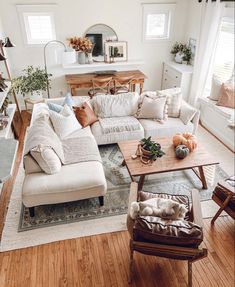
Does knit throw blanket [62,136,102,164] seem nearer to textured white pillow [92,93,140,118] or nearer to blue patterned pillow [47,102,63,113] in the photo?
blue patterned pillow [47,102,63,113]

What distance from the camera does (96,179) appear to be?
2.43 meters

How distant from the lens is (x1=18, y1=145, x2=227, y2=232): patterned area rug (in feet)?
8.13

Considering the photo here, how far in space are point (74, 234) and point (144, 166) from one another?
1025 millimetres

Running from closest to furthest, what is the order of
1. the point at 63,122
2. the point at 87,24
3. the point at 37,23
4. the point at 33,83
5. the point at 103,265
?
→ the point at 103,265 < the point at 63,122 < the point at 33,83 < the point at 37,23 < the point at 87,24

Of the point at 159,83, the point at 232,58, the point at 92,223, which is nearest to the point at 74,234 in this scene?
the point at 92,223

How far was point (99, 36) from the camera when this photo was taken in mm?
4727

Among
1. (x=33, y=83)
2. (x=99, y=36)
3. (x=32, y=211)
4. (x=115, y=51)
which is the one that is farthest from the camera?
(x=115, y=51)

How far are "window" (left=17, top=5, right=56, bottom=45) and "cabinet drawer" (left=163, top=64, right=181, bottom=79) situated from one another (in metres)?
2.40

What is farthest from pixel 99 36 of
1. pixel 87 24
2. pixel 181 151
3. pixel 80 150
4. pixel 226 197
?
pixel 226 197

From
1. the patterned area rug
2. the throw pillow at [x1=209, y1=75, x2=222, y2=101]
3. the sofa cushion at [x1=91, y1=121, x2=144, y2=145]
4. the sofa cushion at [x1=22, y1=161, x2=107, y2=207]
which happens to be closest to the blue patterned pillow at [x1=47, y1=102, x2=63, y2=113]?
the sofa cushion at [x1=91, y1=121, x2=144, y2=145]

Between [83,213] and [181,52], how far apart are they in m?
3.98

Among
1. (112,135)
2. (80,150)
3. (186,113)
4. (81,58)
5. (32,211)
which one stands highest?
(81,58)

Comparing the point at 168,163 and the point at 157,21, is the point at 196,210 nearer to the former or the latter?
the point at 168,163

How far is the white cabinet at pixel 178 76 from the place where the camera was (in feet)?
14.7
